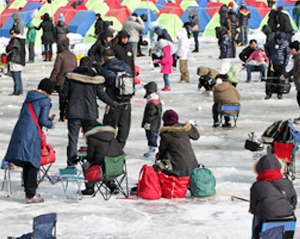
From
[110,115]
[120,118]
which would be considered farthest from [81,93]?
[120,118]

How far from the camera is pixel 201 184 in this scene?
7.59 m

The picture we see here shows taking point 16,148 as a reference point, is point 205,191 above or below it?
below

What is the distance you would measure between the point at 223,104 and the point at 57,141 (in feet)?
11.1

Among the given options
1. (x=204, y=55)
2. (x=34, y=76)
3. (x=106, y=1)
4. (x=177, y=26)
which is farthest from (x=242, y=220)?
(x=106, y=1)

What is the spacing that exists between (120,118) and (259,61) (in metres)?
8.35

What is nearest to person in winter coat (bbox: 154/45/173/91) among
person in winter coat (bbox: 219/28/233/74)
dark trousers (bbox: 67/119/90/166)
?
person in winter coat (bbox: 219/28/233/74)

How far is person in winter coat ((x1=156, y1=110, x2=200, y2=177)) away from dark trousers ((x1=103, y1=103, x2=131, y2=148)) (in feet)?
4.87

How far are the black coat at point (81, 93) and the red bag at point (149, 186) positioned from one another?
1.41 m

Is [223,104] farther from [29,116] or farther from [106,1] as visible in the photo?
[106,1]

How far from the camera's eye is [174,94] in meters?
16.2

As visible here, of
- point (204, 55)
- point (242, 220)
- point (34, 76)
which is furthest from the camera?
A: point (204, 55)

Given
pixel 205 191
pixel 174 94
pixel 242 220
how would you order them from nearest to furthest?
pixel 242 220
pixel 205 191
pixel 174 94

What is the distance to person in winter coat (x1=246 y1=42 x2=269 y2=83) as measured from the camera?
16.6 m

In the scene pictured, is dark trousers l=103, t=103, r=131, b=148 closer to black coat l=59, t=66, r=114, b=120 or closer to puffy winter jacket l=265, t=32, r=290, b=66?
black coat l=59, t=66, r=114, b=120
